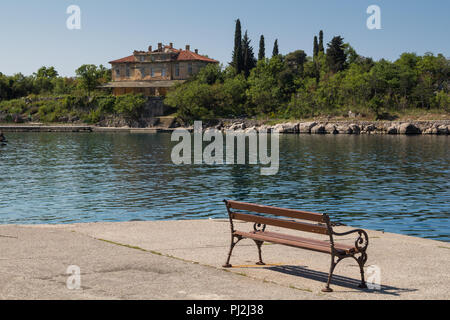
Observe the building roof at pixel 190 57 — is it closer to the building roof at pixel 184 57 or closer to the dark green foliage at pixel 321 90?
the building roof at pixel 184 57

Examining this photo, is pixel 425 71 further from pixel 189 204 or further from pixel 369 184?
pixel 189 204

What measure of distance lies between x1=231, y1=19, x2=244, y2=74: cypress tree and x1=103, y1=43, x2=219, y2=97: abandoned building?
9.39 m

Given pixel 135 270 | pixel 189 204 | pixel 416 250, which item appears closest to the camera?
pixel 135 270

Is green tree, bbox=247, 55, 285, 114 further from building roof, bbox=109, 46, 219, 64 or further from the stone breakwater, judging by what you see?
building roof, bbox=109, 46, 219, 64

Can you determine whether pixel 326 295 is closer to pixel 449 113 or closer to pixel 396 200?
pixel 396 200

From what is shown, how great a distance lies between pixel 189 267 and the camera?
9570 millimetres

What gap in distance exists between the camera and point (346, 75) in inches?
4225

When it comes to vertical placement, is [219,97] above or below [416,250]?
above

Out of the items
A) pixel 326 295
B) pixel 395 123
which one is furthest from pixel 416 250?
pixel 395 123

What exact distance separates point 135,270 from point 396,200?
60.0ft

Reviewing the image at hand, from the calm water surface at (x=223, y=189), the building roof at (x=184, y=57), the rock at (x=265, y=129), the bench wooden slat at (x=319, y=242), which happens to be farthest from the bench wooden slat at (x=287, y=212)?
the building roof at (x=184, y=57)

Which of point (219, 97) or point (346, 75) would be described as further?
point (219, 97)

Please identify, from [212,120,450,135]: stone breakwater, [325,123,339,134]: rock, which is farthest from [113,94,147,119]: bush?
[325,123,339,134]: rock

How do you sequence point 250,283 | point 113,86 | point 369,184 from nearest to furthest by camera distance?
point 250,283 → point 369,184 → point 113,86
